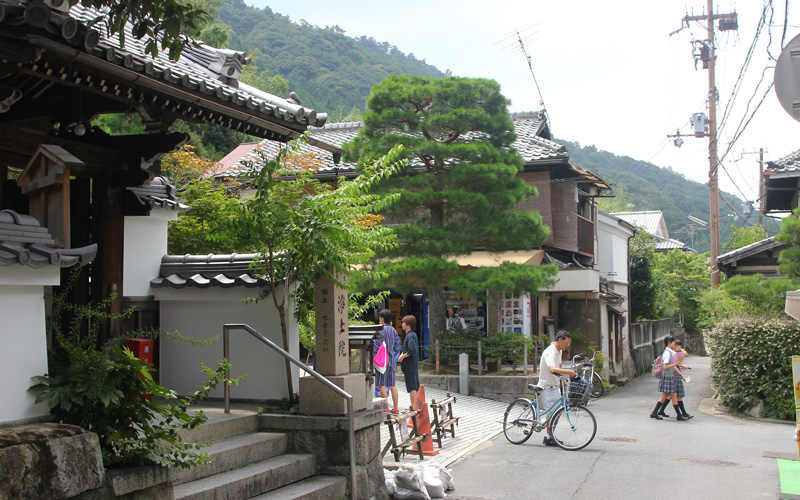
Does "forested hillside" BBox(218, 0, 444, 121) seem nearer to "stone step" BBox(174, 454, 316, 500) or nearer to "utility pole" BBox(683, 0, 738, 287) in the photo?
"utility pole" BBox(683, 0, 738, 287)

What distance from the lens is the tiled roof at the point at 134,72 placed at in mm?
5137

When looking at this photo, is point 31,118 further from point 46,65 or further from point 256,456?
point 256,456

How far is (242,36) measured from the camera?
71.8 m

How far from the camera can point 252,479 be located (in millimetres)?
6578

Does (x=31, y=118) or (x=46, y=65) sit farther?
(x=31, y=118)

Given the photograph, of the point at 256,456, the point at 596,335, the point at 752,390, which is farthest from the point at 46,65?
the point at 596,335

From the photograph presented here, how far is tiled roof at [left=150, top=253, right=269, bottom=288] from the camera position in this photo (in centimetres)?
843

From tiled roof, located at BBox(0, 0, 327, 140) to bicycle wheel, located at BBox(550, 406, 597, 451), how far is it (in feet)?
21.9

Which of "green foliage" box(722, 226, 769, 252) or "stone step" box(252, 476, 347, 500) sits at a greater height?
"green foliage" box(722, 226, 769, 252)

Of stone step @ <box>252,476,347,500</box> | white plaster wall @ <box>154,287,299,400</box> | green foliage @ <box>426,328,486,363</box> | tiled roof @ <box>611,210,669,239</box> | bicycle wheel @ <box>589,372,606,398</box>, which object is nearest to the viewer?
stone step @ <box>252,476,347,500</box>

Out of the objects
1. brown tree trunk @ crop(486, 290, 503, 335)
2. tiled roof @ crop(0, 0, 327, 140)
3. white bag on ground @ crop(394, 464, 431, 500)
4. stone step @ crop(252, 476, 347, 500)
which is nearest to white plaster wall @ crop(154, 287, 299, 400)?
stone step @ crop(252, 476, 347, 500)

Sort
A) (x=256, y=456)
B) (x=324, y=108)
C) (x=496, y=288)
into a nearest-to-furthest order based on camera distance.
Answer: (x=256, y=456) < (x=496, y=288) < (x=324, y=108)

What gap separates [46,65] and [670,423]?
14.2m

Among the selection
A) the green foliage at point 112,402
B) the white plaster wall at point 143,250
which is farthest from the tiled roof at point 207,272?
the green foliage at point 112,402
